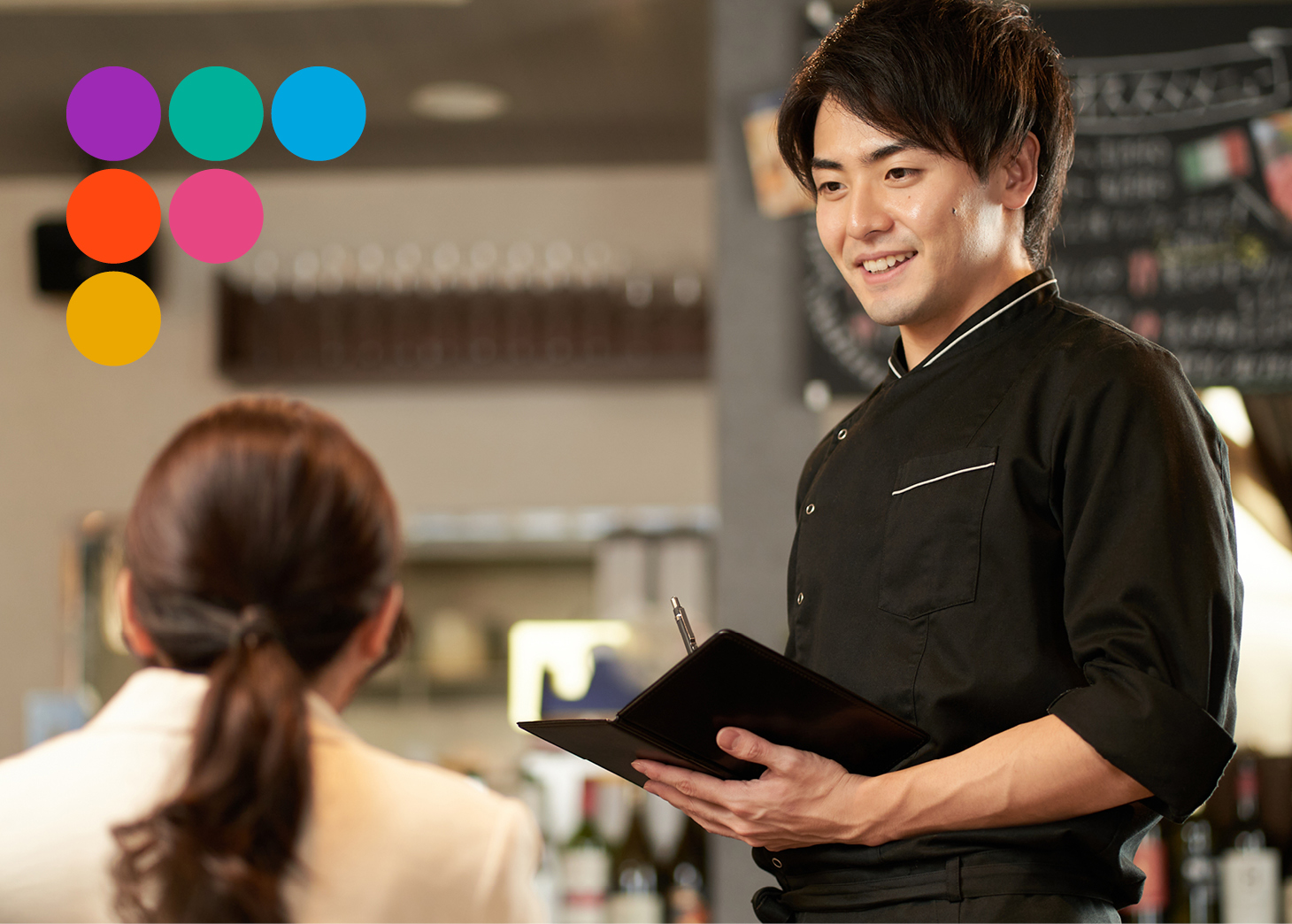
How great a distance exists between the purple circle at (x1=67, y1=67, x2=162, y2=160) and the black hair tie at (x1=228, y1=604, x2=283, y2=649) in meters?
2.91

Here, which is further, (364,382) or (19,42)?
(364,382)

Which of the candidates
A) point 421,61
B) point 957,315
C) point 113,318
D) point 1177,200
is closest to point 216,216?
point 113,318

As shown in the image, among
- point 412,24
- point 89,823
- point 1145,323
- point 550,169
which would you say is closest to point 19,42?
point 412,24

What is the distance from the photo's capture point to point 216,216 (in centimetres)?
407

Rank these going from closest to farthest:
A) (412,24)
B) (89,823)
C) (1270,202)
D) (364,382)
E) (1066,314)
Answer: (89,823) → (1066,314) → (1270,202) → (412,24) → (364,382)

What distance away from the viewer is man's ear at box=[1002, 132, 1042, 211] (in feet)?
3.79

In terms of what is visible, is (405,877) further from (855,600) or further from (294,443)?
(855,600)

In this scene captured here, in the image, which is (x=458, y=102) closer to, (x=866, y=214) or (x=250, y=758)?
(x=866, y=214)

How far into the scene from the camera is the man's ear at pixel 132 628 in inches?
35.3

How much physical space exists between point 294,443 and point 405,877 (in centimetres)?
30

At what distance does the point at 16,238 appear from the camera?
13.8 ft

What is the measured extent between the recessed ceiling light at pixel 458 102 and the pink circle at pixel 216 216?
81 centimetres

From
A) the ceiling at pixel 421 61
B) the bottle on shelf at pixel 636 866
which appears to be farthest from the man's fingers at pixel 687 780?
the ceiling at pixel 421 61

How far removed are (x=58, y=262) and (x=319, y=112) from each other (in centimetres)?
117
